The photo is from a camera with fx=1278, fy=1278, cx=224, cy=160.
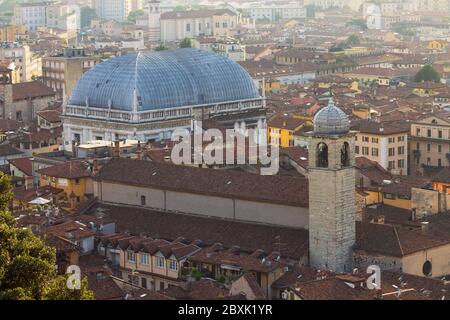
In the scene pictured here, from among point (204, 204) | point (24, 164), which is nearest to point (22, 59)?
point (24, 164)

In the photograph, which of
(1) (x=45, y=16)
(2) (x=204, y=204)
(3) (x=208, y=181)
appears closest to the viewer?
(2) (x=204, y=204)

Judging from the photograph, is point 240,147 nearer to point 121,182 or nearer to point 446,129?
point 121,182

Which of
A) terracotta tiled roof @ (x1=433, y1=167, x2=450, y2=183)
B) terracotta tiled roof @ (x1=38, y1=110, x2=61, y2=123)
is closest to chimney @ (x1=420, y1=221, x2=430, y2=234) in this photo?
terracotta tiled roof @ (x1=433, y1=167, x2=450, y2=183)

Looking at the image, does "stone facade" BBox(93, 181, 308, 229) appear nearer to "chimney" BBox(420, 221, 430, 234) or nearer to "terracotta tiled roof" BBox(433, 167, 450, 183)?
"chimney" BBox(420, 221, 430, 234)

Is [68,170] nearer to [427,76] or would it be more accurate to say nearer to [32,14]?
[427,76]

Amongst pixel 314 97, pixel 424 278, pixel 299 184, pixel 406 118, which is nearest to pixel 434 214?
pixel 299 184

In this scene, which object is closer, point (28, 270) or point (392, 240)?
point (28, 270)
